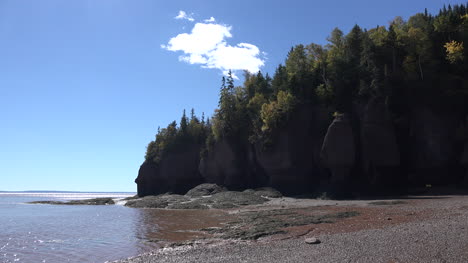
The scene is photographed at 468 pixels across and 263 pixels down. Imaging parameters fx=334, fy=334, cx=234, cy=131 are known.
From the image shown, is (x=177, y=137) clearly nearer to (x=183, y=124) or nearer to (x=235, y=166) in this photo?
(x=183, y=124)

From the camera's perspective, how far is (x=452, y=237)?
41.3ft

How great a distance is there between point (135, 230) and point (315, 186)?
28.6 m

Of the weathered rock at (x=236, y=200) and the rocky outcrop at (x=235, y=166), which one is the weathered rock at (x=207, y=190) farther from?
the weathered rock at (x=236, y=200)

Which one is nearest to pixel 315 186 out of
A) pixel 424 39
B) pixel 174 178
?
pixel 424 39

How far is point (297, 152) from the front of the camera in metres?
47.3

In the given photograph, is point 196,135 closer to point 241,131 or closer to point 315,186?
point 241,131

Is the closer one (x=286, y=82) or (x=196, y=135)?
(x=286, y=82)

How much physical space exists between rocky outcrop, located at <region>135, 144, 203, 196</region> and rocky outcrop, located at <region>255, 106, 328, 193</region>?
2828cm

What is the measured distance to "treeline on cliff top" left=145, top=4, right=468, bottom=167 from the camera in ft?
133

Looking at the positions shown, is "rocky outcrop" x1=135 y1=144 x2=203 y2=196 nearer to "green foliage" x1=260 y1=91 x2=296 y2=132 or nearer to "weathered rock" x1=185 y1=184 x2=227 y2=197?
"weathered rock" x1=185 y1=184 x2=227 y2=197

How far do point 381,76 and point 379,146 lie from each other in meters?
8.86

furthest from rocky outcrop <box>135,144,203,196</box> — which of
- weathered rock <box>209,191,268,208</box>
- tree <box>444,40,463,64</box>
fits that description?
tree <box>444,40,463,64</box>

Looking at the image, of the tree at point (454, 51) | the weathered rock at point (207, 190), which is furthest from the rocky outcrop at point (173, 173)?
the tree at point (454, 51)

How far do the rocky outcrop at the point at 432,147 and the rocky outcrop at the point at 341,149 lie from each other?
24.1ft
